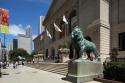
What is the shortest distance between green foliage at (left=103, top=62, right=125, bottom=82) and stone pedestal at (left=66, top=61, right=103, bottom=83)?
1.21m

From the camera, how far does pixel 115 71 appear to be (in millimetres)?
16062

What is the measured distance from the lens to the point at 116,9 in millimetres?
28547

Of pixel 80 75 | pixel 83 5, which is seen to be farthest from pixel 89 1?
pixel 80 75

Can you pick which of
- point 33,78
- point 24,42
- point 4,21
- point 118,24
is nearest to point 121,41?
point 118,24

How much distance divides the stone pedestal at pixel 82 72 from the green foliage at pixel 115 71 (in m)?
1.21

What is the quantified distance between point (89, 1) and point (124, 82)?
19420 mm

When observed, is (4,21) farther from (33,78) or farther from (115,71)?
(115,71)

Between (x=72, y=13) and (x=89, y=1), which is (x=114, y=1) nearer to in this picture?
(x=89, y=1)

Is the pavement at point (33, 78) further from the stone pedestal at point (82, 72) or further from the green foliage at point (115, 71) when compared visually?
the green foliage at point (115, 71)

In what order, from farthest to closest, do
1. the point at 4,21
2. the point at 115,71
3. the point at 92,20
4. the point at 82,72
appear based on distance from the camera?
the point at 92,20, the point at 4,21, the point at 82,72, the point at 115,71

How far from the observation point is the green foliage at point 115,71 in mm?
15617

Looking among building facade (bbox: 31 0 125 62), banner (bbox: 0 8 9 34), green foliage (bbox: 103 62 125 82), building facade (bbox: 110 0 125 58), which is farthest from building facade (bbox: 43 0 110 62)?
banner (bbox: 0 8 9 34)

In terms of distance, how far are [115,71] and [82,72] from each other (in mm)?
2533

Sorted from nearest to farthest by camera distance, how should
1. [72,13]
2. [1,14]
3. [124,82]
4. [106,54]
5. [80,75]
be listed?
[124,82]
[80,75]
[1,14]
[106,54]
[72,13]
